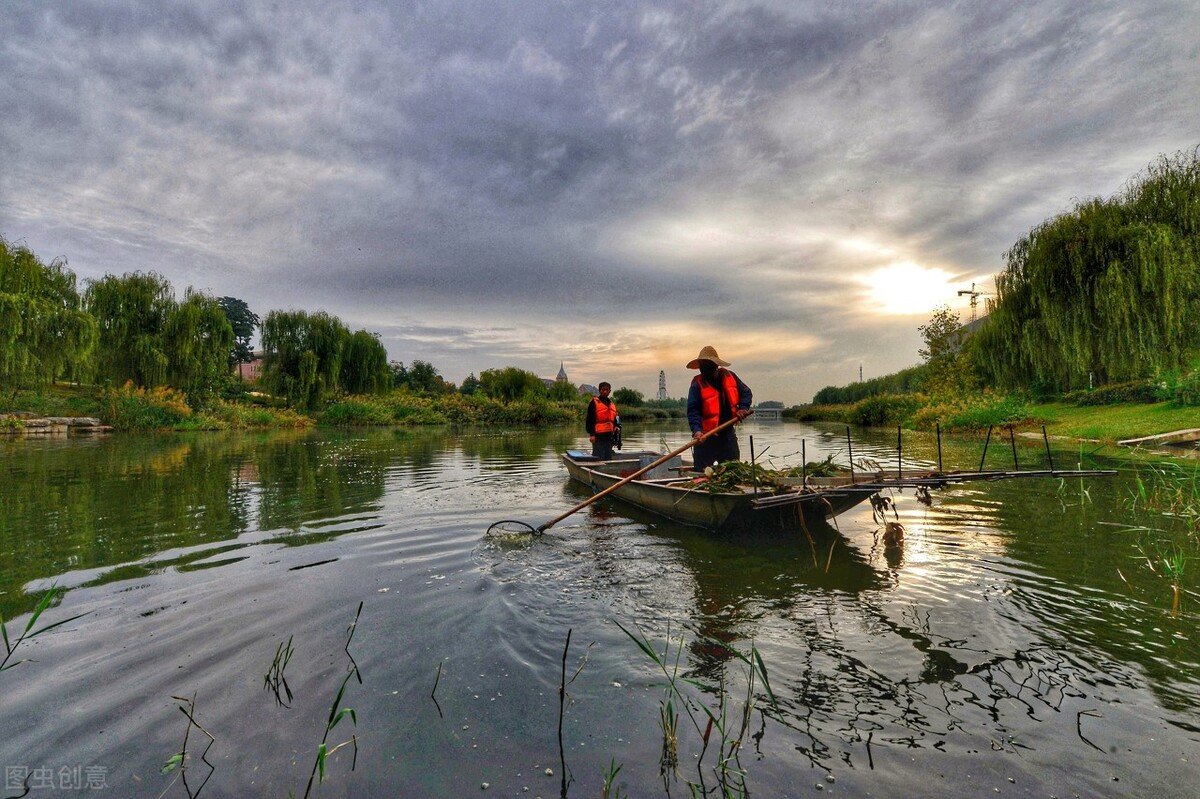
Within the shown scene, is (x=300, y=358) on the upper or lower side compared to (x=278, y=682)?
upper

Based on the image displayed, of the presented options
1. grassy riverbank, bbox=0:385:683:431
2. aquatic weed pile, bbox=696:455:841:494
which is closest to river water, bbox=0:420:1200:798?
aquatic weed pile, bbox=696:455:841:494

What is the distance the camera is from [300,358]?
36.1 m

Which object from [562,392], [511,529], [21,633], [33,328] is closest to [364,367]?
[33,328]

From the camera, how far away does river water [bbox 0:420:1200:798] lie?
2416mm

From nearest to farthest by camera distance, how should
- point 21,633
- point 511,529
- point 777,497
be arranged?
point 21,633, point 777,497, point 511,529

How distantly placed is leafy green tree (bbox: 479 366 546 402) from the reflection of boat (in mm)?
42835

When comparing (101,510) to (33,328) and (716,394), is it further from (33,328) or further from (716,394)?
(33,328)

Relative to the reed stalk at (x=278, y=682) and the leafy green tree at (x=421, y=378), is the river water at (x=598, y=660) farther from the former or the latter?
the leafy green tree at (x=421, y=378)

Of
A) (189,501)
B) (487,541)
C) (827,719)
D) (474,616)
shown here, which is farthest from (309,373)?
(827,719)

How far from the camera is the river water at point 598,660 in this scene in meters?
2.42

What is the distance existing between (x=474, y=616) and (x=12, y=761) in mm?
2393

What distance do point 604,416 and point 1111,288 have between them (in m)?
18.6

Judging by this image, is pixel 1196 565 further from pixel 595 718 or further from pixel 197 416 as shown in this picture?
pixel 197 416

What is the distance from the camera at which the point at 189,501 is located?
865cm
